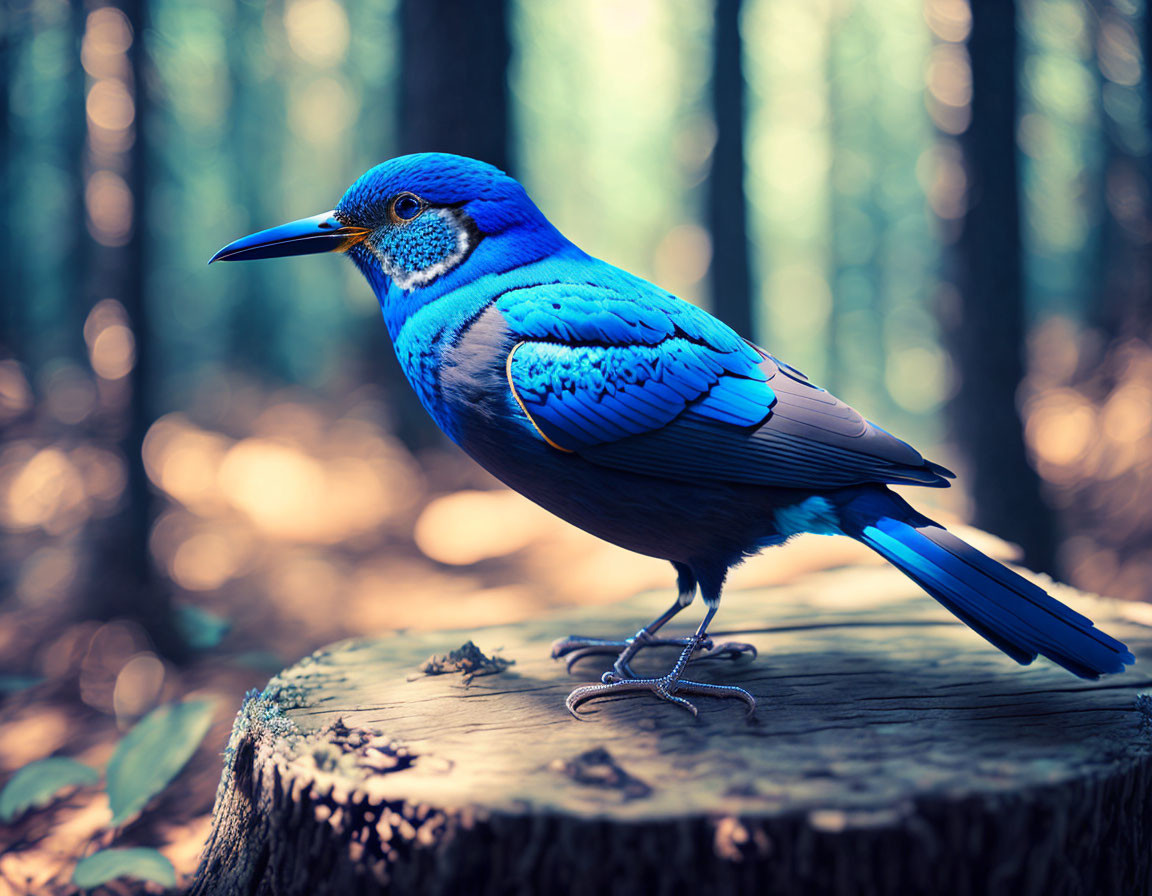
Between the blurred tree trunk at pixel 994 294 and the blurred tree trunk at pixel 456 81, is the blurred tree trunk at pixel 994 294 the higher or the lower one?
the lower one

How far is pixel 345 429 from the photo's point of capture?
31.9 feet

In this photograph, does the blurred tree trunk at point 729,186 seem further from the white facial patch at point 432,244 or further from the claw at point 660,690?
the claw at point 660,690

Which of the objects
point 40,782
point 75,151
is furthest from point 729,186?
point 75,151

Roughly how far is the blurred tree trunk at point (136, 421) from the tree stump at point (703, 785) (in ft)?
8.76

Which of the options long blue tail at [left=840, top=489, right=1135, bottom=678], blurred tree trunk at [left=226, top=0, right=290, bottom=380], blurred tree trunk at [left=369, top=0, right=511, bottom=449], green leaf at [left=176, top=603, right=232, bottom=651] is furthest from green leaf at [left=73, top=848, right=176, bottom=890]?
blurred tree trunk at [left=226, top=0, right=290, bottom=380]

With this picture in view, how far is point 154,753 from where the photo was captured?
2.73 m

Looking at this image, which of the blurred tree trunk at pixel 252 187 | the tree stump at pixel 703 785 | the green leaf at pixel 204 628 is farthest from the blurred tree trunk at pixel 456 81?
the blurred tree trunk at pixel 252 187

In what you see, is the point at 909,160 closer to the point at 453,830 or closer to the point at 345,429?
the point at 345,429

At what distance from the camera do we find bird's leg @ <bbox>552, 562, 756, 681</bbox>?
2622mm

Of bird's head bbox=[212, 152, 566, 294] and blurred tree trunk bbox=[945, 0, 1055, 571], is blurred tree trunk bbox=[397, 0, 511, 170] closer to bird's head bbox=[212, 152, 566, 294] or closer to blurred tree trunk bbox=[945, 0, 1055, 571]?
bird's head bbox=[212, 152, 566, 294]

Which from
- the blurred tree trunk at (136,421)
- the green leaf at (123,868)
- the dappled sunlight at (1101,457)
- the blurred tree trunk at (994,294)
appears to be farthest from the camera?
the dappled sunlight at (1101,457)

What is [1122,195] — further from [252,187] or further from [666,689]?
[252,187]

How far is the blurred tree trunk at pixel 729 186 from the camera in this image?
8906 mm

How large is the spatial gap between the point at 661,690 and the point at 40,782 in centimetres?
219
